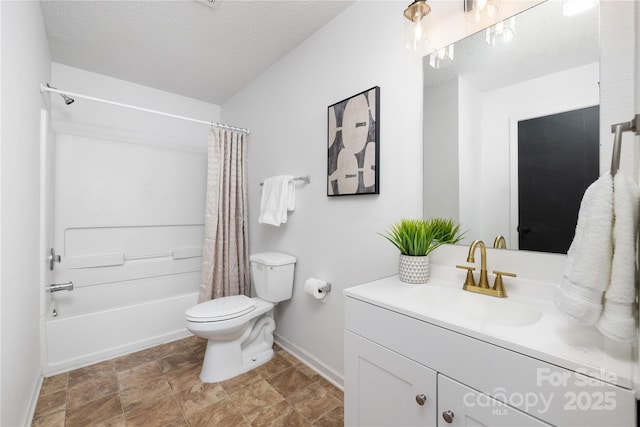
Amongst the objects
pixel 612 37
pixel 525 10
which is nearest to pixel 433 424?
pixel 612 37

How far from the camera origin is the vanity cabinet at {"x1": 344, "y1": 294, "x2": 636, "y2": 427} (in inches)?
23.2

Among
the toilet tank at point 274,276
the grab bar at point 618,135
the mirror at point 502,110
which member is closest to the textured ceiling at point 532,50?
the mirror at point 502,110

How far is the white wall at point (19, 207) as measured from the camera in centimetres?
104

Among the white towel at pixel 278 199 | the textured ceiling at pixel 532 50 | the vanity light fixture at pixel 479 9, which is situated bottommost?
the white towel at pixel 278 199

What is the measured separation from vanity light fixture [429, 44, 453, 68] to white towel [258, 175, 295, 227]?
117 cm

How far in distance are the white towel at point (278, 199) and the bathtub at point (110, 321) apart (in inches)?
47.8

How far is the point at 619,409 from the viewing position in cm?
55

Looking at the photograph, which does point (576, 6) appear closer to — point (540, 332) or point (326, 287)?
point (540, 332)

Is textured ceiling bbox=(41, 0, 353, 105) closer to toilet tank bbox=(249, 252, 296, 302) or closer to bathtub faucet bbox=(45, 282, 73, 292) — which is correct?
toilet tank bbox=(249, 252, 296, 302)

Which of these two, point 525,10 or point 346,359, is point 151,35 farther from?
point 346,359

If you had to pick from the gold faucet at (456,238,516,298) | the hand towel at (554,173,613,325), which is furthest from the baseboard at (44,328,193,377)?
the hand towel at (554,173,613,325)

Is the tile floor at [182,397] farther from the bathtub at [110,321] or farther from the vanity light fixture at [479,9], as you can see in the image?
the vanity light fixture at [479,9]

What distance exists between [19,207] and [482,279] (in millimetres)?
2082

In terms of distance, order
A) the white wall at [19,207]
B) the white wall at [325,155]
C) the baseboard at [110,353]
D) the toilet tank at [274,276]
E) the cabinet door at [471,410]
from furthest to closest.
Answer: the toilet tank at [274,276]
the baseboard at [110,353]
the white wall at [325,155]
the white wall at [19,207]
the cabinet door at [471,410]
